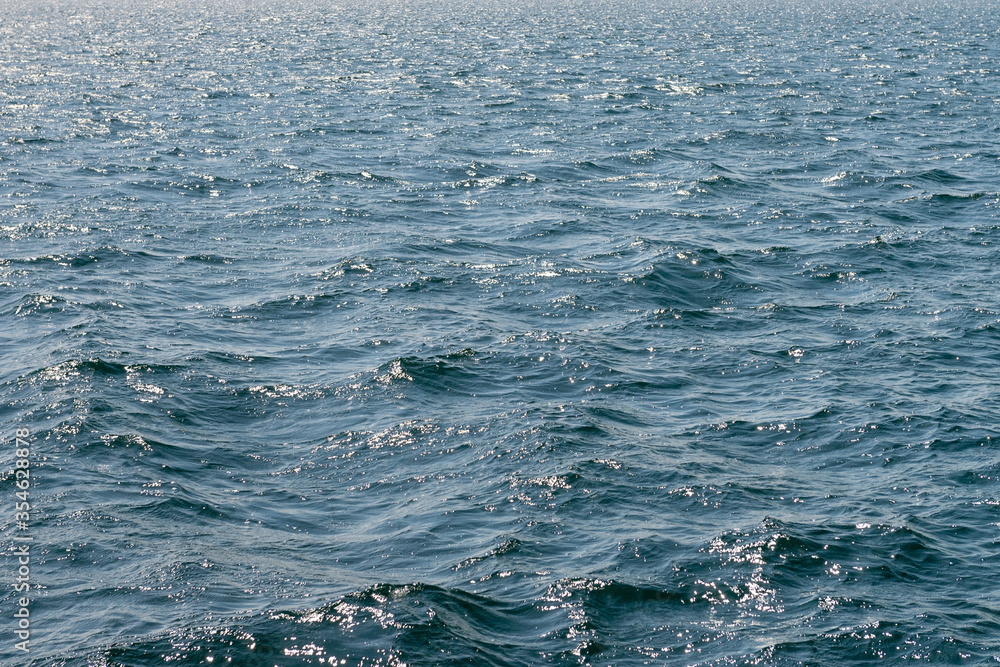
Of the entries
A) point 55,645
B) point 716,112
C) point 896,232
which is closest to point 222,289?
point 55,645

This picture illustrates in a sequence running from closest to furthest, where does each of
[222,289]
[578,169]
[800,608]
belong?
[800,608]
[222,289]
[578,169]

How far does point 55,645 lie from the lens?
17.1 m

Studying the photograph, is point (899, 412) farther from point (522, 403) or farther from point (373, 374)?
point (373, 374)

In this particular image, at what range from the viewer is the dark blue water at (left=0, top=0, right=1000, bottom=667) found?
60.0 feet

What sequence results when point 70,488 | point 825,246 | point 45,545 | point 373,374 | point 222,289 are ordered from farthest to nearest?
point 825,246
point 222,289
point 373,374
point 70,488
point 45,545

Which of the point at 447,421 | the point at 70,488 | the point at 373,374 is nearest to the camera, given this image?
the point at 70,488

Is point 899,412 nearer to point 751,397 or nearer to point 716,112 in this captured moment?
point 751,397

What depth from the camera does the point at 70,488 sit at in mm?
21750

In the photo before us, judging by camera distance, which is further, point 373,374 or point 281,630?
point 373,374

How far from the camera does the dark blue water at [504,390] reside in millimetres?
18281

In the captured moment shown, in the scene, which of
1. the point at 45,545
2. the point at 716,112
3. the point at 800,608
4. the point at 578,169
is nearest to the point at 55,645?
the point at 45,545

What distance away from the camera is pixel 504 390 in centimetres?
2673

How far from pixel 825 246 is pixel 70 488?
25.7 metres

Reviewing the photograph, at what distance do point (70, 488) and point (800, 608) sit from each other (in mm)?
13883
